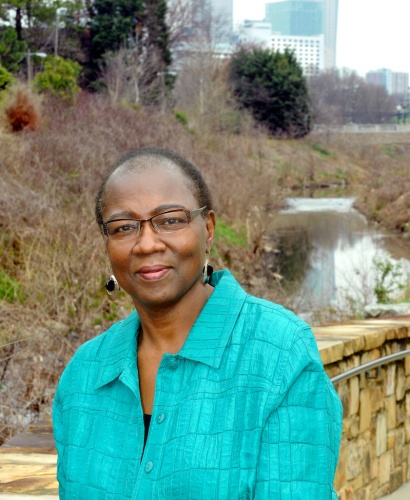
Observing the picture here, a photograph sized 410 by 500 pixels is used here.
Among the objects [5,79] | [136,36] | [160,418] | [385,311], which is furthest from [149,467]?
[136,36]

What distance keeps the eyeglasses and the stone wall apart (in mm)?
2552

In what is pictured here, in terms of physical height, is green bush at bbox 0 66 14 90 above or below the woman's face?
above

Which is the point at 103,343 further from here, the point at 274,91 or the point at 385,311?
the point at 274,91

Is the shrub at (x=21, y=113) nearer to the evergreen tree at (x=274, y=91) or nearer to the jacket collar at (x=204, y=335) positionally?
the jacket collar at (x=204, y=335)

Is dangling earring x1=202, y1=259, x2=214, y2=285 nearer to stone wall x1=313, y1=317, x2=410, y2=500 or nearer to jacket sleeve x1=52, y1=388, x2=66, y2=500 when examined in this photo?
jacket sleeve x1=52, y1=388, x2=66, y2=500

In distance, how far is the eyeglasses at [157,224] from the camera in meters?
2.02

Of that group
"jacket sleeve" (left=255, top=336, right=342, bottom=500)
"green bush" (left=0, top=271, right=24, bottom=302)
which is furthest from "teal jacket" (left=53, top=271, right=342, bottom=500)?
"green bush" (left=0, top=271, right=24, bottom=302)

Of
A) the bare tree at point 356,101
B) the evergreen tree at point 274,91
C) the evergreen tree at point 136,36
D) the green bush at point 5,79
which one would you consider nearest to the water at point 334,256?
the green bush at point 5,79

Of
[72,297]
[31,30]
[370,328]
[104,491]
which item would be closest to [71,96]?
[31,30]

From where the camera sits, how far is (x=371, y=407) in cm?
524

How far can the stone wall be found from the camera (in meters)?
4.81

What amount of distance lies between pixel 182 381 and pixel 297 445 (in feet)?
0.93

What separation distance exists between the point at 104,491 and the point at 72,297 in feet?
24.6

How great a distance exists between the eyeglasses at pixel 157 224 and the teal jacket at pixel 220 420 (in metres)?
0.18
